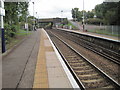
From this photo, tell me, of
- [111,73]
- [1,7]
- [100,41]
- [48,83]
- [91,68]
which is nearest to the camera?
[48,83]

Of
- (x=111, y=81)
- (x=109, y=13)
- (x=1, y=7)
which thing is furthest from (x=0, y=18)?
(x=109, y=13)

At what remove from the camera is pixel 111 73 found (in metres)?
8.52

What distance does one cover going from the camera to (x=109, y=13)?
37500 millimetres

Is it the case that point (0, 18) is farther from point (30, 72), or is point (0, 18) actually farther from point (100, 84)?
point (100, 84)

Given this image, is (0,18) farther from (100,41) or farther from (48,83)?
(100,41)

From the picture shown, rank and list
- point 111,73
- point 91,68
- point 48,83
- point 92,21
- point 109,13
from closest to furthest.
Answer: point 48,83
point 111,73
point 91,68
point 109,13
point 92,21

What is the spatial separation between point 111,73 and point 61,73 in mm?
2863

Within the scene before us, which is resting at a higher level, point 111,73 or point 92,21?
point 92,21

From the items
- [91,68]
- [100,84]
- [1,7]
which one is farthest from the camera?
[1,7]

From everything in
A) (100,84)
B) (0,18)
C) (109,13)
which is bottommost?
(100,84)

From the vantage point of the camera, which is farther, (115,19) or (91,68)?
(115,19)

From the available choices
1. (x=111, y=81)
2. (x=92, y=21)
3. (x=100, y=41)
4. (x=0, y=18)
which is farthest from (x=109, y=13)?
(x=92, y=21)

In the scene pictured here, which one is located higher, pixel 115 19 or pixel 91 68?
pixel 115 19

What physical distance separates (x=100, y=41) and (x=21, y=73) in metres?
17.1
